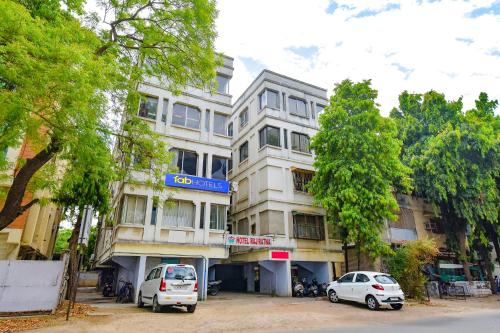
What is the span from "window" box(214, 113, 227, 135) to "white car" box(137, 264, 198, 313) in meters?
11.4

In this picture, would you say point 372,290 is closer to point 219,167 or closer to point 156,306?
point 156,306

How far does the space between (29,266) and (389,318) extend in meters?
13.0

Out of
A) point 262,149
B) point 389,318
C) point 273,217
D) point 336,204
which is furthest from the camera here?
point 262,149

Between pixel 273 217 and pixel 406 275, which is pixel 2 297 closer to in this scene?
pixel 273 217

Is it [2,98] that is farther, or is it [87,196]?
[87,196]

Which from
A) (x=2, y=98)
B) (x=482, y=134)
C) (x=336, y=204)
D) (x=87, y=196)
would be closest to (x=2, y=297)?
(x=87, y=196)

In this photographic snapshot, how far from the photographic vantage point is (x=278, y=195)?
2233cm

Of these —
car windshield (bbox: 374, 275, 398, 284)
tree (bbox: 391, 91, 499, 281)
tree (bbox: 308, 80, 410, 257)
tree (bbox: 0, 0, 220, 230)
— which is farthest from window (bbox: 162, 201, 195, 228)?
tree (bbox: 391, 91, 499, 281)

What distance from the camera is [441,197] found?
22.2m

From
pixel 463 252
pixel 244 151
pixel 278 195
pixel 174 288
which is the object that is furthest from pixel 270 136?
pixel 463 252

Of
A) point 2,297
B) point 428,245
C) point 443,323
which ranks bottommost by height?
point 443,323

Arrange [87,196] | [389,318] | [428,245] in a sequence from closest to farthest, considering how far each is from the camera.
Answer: [389,318]
[87,196]
[428,245]

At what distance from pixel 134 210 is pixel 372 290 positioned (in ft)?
42.5

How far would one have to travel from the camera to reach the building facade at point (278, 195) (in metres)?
21.4
